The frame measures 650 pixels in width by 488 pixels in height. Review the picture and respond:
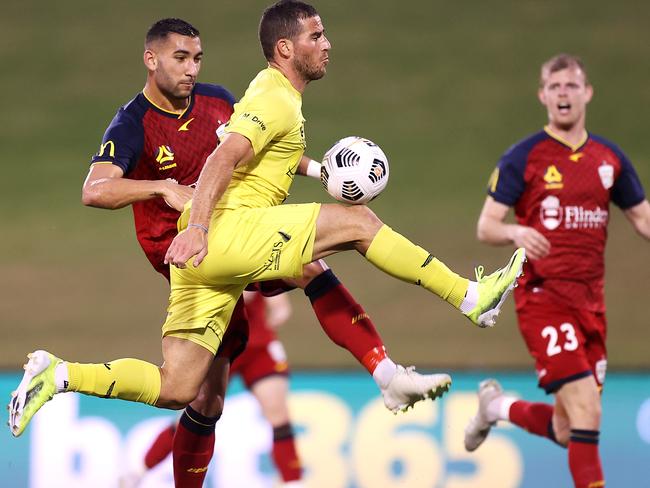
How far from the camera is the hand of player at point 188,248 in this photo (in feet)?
12.5

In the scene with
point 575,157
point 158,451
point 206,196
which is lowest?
point 158,451

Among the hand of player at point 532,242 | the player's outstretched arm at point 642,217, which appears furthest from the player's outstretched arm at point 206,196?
the player's outstretched arm at point 642,217

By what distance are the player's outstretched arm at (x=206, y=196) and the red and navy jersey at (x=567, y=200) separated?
86.5 inches

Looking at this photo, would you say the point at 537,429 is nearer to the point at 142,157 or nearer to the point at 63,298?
the point at 142,157

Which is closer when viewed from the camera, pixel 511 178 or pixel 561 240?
pixel 561 240

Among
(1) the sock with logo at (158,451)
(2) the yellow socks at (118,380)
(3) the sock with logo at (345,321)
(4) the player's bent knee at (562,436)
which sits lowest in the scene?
(4) the player's bent knee at (562,436)

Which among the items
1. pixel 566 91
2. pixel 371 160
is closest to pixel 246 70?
pixel 566 91

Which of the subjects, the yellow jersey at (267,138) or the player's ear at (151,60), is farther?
the player's ear at (151,60)

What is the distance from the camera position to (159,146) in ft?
15.4

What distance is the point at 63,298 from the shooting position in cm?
930

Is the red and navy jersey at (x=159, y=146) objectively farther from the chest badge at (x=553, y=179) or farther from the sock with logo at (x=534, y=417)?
the sock with logo at (x=534, y=417)

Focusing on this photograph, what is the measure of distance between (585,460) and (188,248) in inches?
93.4

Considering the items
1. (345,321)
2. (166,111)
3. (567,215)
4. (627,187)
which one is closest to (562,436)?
(567,215)

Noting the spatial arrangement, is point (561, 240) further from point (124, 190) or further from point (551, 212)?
point (124, 190)
